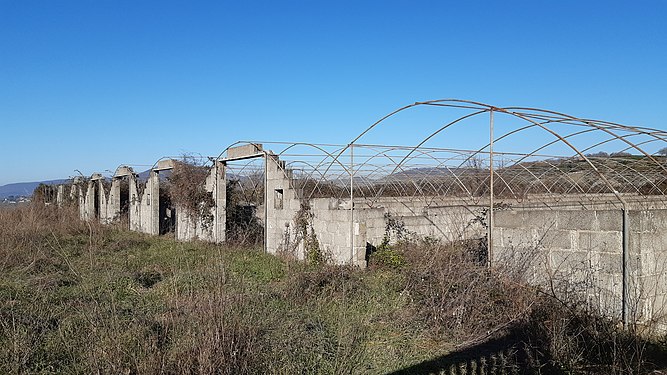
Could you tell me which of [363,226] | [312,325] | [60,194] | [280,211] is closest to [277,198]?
[280,211]

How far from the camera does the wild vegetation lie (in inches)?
192

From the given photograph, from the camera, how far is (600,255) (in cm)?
688

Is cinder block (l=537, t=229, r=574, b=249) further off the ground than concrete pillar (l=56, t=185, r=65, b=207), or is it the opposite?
concrete pillar (l=56, t=185, r=65, b=207)

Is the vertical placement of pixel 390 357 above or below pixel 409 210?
below

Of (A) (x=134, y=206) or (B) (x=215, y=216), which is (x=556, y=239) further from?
(A) (x=134, y=206)

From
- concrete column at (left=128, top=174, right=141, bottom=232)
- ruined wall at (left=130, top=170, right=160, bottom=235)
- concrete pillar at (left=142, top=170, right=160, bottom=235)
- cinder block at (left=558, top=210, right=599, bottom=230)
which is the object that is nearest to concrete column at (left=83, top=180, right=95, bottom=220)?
concrete column at (left=128, top=174, right=141, bottom=232)

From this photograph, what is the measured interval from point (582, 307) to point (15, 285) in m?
8.58

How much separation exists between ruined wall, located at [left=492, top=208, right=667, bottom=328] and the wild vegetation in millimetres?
462

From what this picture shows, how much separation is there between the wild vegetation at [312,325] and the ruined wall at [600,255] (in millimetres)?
462

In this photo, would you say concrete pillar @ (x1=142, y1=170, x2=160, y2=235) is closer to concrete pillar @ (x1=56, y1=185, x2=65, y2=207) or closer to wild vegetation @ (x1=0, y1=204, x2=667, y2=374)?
wild vegetation @ (x1=0, y1=204, x2=667, y2=374)

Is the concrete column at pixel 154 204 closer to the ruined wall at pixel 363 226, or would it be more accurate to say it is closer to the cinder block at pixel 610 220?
the ruined wall at pixel 363 226

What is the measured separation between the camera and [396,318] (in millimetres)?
6914

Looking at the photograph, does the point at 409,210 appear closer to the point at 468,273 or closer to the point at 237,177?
the point at 237,177

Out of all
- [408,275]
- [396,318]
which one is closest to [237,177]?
[408,275]
